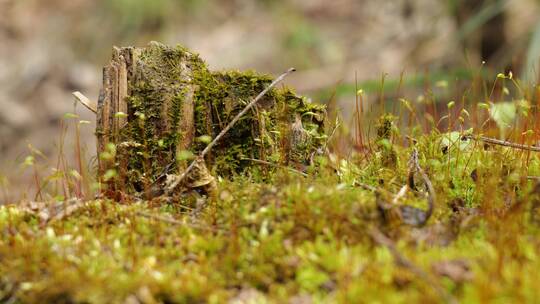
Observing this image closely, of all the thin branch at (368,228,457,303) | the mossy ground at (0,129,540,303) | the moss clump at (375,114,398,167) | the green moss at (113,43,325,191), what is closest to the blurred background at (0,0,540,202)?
the moss clump at (375,114,398,167)

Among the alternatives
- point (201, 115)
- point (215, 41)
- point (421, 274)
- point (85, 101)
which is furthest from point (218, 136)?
point (215, 41)

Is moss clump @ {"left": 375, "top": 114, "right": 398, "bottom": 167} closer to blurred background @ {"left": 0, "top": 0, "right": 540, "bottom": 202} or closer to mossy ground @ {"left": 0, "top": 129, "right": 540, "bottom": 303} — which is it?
mossy ground @ {"left": 0, "top": 129, "right": 540, "bottom": 303}

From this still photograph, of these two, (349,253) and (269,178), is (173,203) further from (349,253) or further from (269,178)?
(349,253)

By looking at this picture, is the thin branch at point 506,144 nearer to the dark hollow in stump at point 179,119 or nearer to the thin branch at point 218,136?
the dark hollow in stump at point 179,119

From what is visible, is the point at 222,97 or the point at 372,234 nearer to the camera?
the point at 372,234

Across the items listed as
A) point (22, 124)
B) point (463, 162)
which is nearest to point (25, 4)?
point (22, 124)

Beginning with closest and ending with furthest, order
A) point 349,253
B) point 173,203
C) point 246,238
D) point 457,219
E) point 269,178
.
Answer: point 349,253
point 246,238
point 457,219
point 173,203
point 269,178

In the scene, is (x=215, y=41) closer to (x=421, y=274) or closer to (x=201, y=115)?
(x=201, y=115)

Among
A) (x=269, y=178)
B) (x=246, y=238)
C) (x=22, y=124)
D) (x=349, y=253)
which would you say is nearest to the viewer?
(x=349, y=253)
